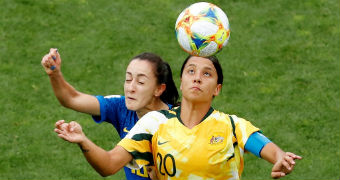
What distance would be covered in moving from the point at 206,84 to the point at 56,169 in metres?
5.85

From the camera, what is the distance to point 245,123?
19.6ft

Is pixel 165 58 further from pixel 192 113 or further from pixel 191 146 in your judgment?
pixel 191 146

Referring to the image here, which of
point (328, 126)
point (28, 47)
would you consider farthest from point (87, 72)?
point (328, 126)

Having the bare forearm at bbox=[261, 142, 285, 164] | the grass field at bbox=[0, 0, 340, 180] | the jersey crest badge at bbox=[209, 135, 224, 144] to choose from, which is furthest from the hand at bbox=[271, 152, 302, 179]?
the grass field at bbox=[0, 0, 340, 180]

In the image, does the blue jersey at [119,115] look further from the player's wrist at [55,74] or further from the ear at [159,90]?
the player's wrist at [55,74]

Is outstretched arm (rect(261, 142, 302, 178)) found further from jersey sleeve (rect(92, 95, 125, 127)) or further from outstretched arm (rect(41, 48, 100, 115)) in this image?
jersey sleeve (rect(92, 95, 125, 127))

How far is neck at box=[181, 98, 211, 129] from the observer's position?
606 cm

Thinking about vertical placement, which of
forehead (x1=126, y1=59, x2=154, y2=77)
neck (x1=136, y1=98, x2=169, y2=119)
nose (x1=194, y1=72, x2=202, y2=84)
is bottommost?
neck (x1=136, y1=98, x2=169, y2=119)

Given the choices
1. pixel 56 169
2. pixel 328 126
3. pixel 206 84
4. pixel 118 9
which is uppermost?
pixel 206 84

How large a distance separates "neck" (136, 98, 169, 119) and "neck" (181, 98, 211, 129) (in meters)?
1.29

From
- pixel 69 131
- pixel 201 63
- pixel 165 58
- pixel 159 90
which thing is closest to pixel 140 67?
pixel 159 90

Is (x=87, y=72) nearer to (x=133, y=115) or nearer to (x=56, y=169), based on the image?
(x=56, y=169)

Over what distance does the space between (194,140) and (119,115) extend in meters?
1.82

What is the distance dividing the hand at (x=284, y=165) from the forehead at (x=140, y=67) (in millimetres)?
2240
